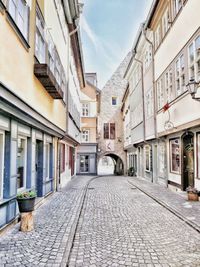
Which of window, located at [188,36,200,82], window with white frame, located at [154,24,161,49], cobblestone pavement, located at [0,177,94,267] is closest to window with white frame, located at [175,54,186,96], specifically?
window, located at [188,36,200,82]

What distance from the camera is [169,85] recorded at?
11.6 metres

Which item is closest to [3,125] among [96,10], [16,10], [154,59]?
[16,10]

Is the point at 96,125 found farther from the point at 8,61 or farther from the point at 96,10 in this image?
the point at 8,61

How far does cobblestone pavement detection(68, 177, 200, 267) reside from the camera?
13.1 ft

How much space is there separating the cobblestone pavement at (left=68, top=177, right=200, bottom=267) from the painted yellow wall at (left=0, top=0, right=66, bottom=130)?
323 cm

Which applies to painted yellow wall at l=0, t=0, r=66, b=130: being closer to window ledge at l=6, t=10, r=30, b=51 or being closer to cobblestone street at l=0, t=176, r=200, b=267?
window ledge at l=6, t=10, r=30, b=51

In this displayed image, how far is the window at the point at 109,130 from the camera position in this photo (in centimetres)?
2980

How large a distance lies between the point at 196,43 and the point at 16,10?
589cm

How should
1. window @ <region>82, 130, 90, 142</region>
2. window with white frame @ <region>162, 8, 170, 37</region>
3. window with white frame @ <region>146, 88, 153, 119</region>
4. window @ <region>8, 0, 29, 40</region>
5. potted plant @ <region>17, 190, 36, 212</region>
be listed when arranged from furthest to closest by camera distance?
window @ <region>82, 130, 90, 142</region> → window with white frame @ <region>146, 88, 153, 119</region> → window with white frame @ <region>162, 8, 170, 37</region> → potted plant @ <region>17, 190, 36, 212</region> → window @ <region>8, 0, 29, 40</region>

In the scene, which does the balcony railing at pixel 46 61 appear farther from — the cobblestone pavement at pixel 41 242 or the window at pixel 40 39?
the cobblestone pavement at pixel 41 242

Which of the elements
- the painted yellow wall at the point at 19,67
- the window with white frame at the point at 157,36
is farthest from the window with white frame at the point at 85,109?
the painted yellow wall at the point at 19,67

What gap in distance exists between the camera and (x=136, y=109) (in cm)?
1981

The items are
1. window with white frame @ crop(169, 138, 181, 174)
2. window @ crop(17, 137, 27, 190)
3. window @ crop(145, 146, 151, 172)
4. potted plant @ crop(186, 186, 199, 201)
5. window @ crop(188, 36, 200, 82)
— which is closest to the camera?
window @ crop(17, 137, 27, 190)

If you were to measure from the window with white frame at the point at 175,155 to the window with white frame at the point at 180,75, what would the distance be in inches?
88.1
